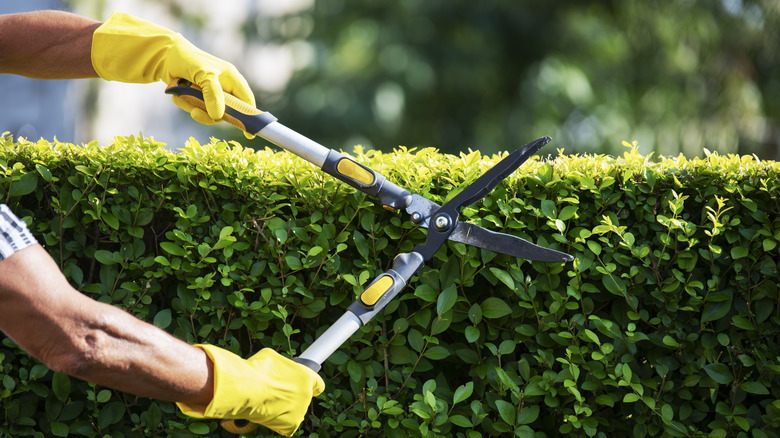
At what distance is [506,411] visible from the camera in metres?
1.96

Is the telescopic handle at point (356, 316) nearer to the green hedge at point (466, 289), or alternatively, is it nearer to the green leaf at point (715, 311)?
the green hedge at point (466, 289)

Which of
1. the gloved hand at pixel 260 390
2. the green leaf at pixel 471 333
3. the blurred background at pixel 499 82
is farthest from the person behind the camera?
the blurred background at pixel 499 82

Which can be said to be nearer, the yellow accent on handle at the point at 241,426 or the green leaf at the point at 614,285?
the yellow accent on handle at the point at 241,426

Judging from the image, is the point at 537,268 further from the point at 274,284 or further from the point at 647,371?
the point at 274,284

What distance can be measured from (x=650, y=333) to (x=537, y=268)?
45 centimetres

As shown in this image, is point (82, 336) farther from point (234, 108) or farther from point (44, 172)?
point (44, 172)

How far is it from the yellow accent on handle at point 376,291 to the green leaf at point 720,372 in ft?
3.49

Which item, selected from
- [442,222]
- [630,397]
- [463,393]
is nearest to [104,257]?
[442,222]

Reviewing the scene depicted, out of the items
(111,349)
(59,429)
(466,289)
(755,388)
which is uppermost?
(755,388)

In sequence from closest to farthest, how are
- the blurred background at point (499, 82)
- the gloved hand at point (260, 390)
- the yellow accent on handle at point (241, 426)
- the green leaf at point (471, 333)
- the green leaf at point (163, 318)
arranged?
the gloved hand at point (260, 390) → the yellow accent on handle at point (241, 426) → the green leaf at point (471, 333) → the green leaf at point (163, 318) → the blurred background at point (499, 82)

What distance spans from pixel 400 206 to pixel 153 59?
960 millimetres

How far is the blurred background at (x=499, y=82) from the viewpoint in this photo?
23.5ft

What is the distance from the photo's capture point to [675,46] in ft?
23.9

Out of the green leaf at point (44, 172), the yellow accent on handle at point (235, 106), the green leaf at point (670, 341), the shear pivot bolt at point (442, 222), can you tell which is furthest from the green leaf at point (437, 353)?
the green leaf at point (44, 172)
